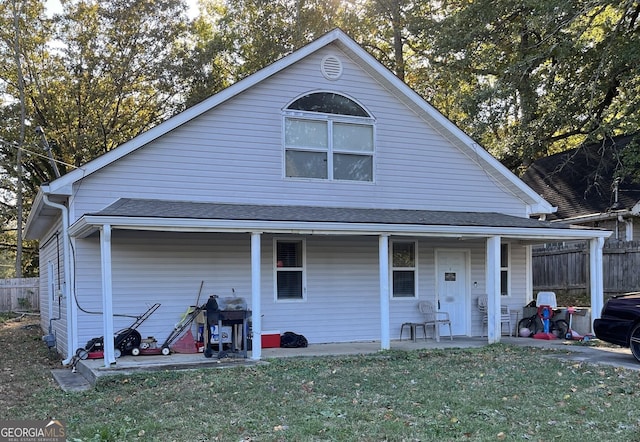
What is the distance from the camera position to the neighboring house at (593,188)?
17.9 meters

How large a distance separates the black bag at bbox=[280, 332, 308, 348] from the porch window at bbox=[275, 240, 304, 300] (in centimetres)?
79

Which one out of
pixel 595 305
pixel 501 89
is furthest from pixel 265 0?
pixel 595 305

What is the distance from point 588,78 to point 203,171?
1332cm

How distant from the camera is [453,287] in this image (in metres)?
13.2

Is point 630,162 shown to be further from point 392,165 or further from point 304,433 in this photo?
point 304,433

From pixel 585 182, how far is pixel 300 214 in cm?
1418

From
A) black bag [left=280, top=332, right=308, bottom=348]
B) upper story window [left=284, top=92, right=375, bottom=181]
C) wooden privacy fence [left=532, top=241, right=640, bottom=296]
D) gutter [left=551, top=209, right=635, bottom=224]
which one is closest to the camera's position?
black bag [left=280, top=332, right=308, bottom=348]

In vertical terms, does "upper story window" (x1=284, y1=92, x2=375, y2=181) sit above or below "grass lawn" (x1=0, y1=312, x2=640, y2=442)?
above

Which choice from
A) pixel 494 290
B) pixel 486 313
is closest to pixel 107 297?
pixel 494 290

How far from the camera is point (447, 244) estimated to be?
1320cm

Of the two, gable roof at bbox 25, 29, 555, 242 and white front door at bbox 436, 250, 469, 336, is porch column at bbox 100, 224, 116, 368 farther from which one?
white front door at bbox 436, 250, 469, 336

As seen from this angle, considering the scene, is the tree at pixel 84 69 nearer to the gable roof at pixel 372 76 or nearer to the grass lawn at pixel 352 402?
the gable roof at pixel 372 76

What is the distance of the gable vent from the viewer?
12242 millimetres

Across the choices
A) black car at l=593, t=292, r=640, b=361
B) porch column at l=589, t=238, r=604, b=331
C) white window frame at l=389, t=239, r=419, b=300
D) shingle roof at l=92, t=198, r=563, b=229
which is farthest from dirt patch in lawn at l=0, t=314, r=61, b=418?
porch column at l=589, t=238, r=604, b=331
